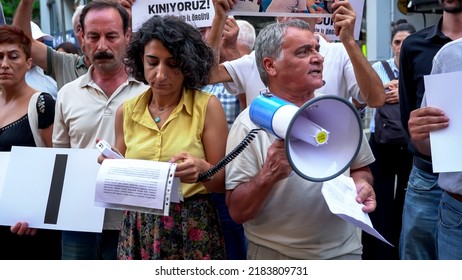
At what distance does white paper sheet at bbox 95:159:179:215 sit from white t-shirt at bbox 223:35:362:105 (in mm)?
1213

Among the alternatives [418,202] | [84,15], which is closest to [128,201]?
[84,15]

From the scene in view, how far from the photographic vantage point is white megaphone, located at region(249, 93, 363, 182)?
96.4 inches

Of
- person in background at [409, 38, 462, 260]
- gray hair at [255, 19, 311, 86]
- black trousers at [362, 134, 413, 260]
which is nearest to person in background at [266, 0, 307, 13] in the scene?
gray hair at [255, 19, 311, 86]

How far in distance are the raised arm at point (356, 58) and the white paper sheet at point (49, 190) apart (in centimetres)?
131

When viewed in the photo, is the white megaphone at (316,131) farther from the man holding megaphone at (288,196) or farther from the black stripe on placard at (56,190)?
the black stripe on placard at (56,190)

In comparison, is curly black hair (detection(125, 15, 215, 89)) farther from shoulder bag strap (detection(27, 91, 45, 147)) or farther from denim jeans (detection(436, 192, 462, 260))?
denim jeans (detection(436, 192, 462, 260))

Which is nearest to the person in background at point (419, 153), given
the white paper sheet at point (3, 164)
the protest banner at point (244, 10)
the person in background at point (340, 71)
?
the person in background at point (340, 71)

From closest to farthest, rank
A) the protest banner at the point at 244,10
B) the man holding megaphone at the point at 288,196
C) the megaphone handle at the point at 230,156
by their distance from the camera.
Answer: the megaphone handle at the point at 230,156 < the man holding megaphone at the point at 288,196 < the protest banner at the point at 244,10

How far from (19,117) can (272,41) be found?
60.7 inches

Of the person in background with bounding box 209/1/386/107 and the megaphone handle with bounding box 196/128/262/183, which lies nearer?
the megaphone handle with bounding box 196/128/262/183

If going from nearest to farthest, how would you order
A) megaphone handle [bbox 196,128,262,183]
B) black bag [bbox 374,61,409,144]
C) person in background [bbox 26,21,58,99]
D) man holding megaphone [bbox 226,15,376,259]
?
megaphone handle [bbox 196,128,262,183] < man holding megaphone [bbox 226,15,376,259] < person in background [bbox 26,21,58,99] < black bag [bbox 374,61,409,144]

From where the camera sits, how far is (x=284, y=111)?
2.43 m

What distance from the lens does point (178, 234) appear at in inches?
116

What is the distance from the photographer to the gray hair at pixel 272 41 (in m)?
2.96
